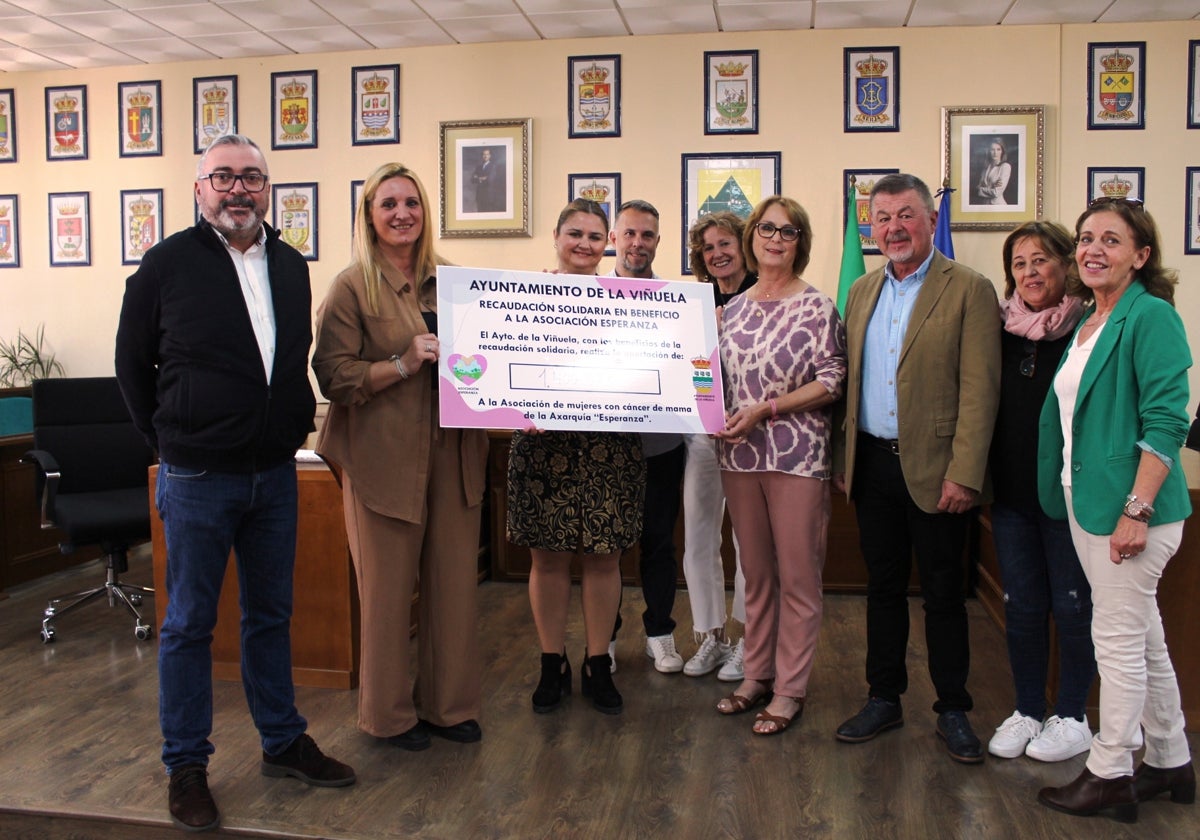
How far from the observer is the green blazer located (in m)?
1.97

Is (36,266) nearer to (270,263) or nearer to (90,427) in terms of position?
(90,427)

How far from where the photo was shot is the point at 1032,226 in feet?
7.73

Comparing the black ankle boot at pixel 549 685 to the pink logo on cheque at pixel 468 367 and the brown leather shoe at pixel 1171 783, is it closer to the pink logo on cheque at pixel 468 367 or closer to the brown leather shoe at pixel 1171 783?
the pink logo on cheque at pixel 468 367

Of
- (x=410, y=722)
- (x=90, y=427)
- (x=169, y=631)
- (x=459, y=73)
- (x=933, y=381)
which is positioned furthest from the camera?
(x=459, y=73)

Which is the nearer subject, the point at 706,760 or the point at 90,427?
the point at 706,760

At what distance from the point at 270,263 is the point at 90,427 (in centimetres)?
225

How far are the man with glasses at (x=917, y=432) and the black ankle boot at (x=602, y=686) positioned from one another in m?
0.66

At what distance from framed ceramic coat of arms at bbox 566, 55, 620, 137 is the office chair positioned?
9.28 feet

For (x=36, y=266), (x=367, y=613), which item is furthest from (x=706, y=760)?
(x=36, y=266)

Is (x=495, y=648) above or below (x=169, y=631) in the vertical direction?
below

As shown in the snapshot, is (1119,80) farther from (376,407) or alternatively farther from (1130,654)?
(376,407)

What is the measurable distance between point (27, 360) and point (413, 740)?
4.82 m

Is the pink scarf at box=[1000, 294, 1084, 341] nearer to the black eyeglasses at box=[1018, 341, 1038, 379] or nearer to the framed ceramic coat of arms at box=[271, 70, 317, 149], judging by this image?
the black eyeglasses at box=[1018, 341, 1038, 379]

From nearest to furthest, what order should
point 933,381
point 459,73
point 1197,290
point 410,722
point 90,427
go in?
point 933,381
point 410,722
point 90,427
point 1197,290
point 459,73
